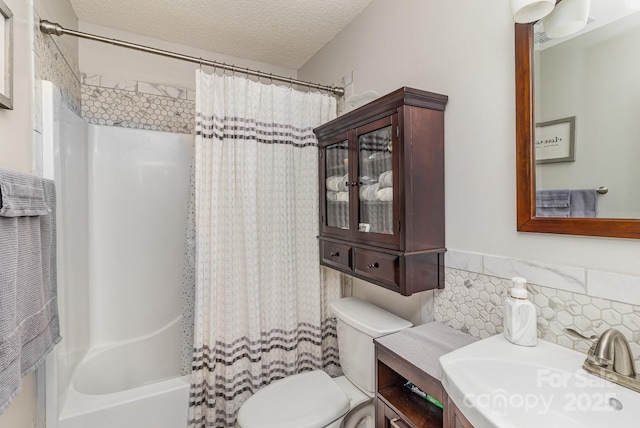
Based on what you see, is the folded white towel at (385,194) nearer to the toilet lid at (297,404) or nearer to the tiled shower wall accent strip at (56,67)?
the toilet lid at (297,404)

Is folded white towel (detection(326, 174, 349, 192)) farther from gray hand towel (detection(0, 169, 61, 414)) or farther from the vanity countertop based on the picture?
gray hand towel (detection(0, 169, 61, 414))

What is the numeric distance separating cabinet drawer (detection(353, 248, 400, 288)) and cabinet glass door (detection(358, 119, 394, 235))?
103 mm

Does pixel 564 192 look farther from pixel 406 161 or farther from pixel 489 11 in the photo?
pixel 489 11

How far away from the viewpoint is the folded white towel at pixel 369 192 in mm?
1376

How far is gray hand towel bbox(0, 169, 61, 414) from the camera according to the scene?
0.83 m

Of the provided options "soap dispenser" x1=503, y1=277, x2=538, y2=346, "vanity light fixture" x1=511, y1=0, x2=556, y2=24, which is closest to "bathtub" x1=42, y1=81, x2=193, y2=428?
"soap dispenser" x1=503, y1=277, x2=538, y2=346

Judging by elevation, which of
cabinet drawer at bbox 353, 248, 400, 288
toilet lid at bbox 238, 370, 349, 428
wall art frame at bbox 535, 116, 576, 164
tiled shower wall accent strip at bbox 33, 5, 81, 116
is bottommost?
toilet lid at bbox 238, 370, 349, 428

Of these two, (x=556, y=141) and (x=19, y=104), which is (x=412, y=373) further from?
(x=19, y=104)

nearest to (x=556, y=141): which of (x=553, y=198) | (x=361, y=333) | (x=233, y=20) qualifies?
(x=553, y=198)

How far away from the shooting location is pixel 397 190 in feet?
3.98

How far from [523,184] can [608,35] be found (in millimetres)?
444

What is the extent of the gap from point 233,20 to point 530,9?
1607mm

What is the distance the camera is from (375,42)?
1686mm


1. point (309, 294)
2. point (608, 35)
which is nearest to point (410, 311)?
point (309, 294)
